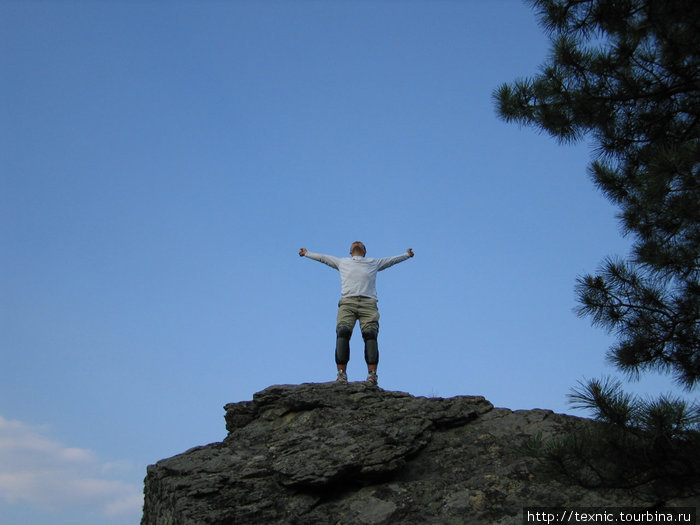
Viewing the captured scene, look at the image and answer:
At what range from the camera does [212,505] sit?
723cm

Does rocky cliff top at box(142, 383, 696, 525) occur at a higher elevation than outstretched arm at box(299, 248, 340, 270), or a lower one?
lower

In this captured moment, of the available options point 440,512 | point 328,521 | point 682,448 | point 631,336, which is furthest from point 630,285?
point 328,521

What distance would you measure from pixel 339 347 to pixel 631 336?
4423 millimetres

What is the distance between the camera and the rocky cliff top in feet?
22.8

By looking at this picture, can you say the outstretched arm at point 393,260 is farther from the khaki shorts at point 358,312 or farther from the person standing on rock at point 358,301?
the khaki shorts at point 358,312

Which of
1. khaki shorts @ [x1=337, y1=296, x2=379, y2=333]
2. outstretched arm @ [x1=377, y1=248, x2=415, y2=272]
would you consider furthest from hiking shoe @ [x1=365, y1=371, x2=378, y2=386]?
outstretched arm @ [x1=377, y1=248, x2=415, y2=272]

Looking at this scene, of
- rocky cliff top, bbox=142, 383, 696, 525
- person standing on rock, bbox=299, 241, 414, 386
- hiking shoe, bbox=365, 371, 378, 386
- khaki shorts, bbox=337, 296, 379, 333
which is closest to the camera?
rocky cliff top, bbox=142, 383, 696, 525

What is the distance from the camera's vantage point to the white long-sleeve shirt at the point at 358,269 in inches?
405

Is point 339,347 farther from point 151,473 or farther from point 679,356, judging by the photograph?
point 679,356

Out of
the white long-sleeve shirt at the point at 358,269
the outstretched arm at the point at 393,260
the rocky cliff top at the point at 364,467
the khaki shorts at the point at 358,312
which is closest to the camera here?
the rocky cliff top at the point at 364,467

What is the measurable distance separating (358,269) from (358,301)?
56 cm

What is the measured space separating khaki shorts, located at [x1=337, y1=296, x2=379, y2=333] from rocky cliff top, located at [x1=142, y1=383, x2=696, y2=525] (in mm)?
1121

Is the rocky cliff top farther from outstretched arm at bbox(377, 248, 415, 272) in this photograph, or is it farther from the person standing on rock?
outstretched arm at bbox(377, 248, 415, 272)

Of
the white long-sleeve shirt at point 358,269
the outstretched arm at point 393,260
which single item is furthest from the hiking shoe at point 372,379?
the outstretched arm at point 393,260
